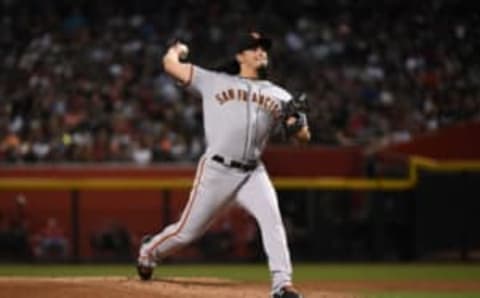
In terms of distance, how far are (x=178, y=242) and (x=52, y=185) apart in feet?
28.2

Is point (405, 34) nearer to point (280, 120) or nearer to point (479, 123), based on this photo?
point (479, 123)

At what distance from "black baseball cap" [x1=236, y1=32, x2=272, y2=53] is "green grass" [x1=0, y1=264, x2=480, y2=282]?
18.1 feet

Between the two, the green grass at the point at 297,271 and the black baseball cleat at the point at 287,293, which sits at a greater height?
the black baseball cleat at the point at 287,293

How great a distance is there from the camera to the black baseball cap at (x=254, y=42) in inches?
325

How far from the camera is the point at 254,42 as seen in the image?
27.1ft

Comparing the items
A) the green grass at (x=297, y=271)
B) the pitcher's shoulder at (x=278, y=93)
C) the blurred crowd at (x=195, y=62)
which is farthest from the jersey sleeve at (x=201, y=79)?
the blurred crowd at (x=195, y=62)

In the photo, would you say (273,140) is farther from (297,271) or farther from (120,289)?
(120,289)

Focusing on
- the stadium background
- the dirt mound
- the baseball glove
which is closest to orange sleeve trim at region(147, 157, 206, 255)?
the dirt mound

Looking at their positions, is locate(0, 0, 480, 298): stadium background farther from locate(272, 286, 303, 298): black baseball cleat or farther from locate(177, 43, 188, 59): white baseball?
locate(272, 286, 303, 298): black baseball cleat

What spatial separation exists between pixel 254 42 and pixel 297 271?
7.51 m

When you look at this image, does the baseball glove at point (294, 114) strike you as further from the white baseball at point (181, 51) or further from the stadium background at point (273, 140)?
the stadium background at point (273, 140)

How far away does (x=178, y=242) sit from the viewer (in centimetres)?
873

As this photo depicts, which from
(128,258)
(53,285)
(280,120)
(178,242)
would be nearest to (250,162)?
(280,120)

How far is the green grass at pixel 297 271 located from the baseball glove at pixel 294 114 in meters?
5.43
